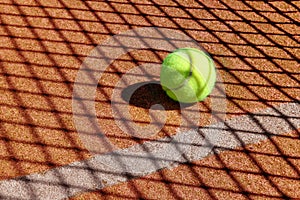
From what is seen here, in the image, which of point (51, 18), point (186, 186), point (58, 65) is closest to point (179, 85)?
point (186, 186)

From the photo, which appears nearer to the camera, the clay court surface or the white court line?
the white court line

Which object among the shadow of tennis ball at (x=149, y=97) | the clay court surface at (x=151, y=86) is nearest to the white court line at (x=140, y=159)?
the clay court surface at (x=151, y=86)

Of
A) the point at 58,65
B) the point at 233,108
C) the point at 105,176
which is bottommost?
the point at 105,176

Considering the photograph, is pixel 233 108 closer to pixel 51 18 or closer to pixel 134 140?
pixel 134 140

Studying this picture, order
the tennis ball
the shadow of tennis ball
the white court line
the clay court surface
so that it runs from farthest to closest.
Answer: the shadow of tennis ball < the tennis ball < the clay court surface < the white court line

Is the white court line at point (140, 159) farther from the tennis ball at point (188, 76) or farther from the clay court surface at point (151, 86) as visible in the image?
the tennis ball at point (188, 76)

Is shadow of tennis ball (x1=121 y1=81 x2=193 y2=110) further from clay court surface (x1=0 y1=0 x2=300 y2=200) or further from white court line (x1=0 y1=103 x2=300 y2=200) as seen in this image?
white court line (x1=0 y1=103 x2=300 y2=200)

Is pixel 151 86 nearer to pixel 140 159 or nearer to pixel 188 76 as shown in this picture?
pixel 188 76

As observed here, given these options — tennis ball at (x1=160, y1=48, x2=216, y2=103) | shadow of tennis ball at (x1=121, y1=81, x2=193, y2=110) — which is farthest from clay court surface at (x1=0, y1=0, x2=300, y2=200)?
tennis ball at (x1=160, y1=48, x2=216, y2=103)

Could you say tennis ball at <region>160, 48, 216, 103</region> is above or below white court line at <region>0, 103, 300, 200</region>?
above
